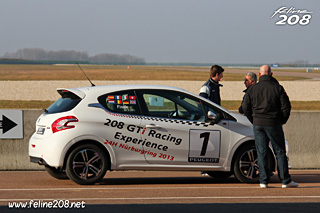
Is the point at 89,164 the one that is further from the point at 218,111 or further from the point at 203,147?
the point at 218,111

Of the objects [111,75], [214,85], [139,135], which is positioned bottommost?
[139,135]

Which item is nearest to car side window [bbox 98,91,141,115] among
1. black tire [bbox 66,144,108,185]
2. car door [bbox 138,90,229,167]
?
car door [bbox 138,90,229,167]

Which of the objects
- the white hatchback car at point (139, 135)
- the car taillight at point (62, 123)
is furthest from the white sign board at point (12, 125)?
the car taillight at point (62, 123)

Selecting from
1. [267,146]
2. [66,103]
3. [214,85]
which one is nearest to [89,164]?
[66,103]

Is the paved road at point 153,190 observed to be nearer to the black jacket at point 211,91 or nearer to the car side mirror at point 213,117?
the car side mirror at point 213,117

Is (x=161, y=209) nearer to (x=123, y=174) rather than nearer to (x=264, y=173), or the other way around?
(x=264, y=173)

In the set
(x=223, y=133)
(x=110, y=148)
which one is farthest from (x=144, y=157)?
(x=223, y=133)

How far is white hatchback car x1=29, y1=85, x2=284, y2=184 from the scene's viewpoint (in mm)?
9953

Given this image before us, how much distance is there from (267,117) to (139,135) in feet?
6.30

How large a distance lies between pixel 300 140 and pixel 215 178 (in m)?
2.37

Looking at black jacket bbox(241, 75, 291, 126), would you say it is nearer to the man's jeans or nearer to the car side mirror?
the man's jeans

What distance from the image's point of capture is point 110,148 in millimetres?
10047

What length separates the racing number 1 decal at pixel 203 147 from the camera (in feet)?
33.7

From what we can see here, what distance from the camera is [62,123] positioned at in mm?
9961
